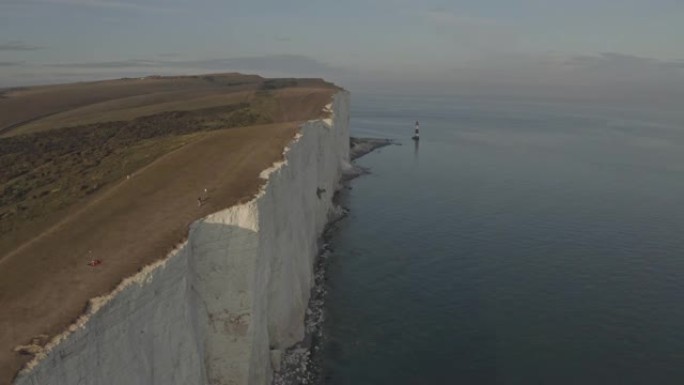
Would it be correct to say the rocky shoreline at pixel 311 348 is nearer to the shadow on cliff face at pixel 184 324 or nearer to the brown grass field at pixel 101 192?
the shadow on cliff face at pixel 184 324

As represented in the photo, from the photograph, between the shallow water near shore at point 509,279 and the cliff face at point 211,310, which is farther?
the shallow water near shore at point 509,279

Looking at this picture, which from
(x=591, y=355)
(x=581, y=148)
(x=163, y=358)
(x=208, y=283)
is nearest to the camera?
(x=163, y=358)

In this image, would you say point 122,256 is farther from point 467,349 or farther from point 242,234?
point 467,349

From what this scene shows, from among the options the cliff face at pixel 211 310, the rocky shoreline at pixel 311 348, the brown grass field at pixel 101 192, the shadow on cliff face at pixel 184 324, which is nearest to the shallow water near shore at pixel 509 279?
the rocky shoreline at pixel 311 348

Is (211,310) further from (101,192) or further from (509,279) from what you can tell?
(509,279)

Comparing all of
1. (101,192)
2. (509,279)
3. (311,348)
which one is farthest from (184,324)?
(509,279)

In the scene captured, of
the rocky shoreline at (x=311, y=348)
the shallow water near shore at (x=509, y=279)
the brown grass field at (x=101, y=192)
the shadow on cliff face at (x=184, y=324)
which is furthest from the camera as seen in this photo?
the shallow water near shore at (x=509, y=279)

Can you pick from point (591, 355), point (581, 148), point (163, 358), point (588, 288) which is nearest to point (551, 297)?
point (588, 288)
